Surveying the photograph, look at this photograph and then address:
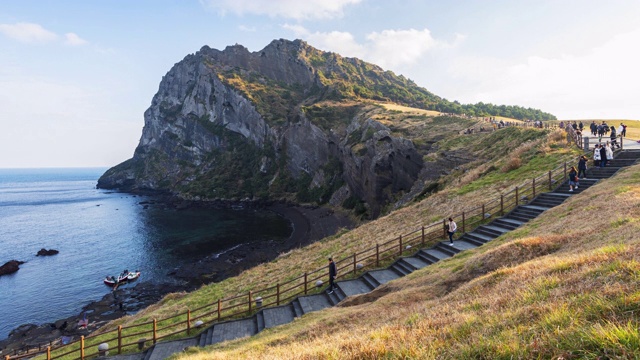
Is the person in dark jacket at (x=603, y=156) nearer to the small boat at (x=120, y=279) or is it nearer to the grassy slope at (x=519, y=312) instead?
the grassy slope at (x=519, y=312)

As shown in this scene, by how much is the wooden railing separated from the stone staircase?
2.37 feet

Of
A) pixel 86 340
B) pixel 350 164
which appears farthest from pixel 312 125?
pixel 86 340

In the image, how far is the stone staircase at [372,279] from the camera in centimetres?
1565

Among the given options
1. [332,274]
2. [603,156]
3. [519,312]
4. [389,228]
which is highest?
[603,156]

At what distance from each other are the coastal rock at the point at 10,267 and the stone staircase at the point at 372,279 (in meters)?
51.2

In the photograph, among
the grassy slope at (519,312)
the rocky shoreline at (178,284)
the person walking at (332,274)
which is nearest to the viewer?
the grassy slope at (519,312)

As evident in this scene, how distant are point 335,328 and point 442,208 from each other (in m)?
20.3

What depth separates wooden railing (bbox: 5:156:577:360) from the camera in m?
16.6

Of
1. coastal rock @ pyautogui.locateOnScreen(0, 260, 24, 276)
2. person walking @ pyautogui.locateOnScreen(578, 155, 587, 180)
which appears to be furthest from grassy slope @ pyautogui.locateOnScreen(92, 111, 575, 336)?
coastal rock @ pyautogui.locateOnScreen(0, 260, 24, 276)

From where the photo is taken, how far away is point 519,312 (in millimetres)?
6176

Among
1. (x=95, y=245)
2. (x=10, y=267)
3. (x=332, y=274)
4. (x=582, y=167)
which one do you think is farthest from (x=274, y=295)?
(x=95, y=245)

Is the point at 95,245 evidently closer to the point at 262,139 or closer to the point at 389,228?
the point at 389,228

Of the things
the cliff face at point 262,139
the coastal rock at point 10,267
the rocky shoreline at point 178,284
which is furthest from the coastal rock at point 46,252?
the cliff face at point 262,139

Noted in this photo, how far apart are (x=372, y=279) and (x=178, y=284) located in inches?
1318
